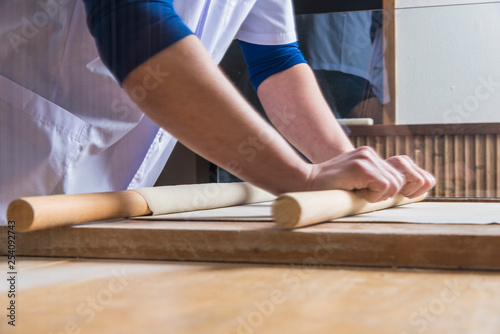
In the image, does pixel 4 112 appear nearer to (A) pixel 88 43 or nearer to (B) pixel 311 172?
(A) pixel 88 43

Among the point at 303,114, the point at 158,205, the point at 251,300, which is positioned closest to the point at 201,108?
the point at 158,205

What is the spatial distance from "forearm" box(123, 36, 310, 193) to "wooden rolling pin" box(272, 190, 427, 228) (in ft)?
0.30

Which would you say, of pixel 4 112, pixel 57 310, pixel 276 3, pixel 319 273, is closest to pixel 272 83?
pixel 276 3

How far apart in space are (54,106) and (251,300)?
1.56 ft

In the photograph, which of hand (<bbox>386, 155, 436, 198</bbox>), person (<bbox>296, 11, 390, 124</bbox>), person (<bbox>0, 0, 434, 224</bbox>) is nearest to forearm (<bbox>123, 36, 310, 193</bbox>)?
person (<bbox>0, 0, 434, 224</bbox>)

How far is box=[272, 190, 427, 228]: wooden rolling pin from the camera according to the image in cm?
43

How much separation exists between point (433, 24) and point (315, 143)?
33.6 inches

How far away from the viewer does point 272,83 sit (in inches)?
37.4

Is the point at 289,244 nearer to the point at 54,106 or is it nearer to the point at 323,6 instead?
the point at 54,106

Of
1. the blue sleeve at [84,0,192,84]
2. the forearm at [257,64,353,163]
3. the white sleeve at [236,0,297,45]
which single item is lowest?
the forearm at [257,64,353,163]

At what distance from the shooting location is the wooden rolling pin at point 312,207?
43cm

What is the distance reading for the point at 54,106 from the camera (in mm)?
661

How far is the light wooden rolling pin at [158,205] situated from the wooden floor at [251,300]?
0.06 metres

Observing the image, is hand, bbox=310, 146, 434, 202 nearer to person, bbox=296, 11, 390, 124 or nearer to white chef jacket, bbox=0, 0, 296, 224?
white chef jacket, bbox=0, 0, 296, 224
